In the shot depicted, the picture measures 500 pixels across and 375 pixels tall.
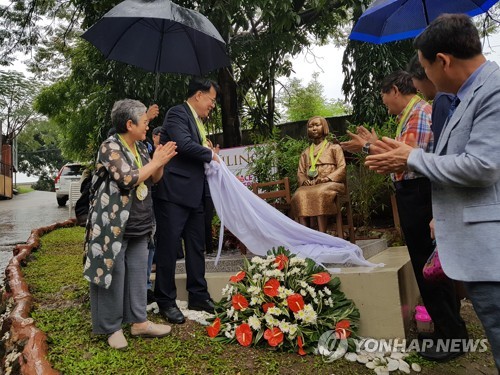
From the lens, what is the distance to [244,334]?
3258 millimetres

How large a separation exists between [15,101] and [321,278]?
105ft

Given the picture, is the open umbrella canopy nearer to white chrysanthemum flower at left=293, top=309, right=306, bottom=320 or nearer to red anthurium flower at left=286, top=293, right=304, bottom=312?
red anthurium flower at left=286, top=293, right=304, bottom=312

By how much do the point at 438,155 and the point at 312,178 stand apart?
2.77 meters

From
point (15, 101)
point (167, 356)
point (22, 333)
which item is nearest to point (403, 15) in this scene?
point (167, 356)

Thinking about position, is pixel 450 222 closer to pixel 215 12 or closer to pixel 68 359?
pixel 68 359

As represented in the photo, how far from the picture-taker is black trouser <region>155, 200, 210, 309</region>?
3.55 m

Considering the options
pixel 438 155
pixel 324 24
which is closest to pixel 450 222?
pixel 438 155

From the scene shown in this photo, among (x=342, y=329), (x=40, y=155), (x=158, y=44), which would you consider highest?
(x=40, y=155)

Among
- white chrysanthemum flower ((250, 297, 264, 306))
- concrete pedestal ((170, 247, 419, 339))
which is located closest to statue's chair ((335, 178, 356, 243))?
concrete pedestal ((170, 247, 419, 339))

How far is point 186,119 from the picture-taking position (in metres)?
3.69

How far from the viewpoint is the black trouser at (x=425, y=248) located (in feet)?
9.55

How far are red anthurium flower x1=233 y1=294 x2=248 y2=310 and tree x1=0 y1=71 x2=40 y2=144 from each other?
2679 cm

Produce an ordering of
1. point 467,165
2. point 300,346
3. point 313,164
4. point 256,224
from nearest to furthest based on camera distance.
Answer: point 467,165
point 300,346
point 256,224
point 313,164

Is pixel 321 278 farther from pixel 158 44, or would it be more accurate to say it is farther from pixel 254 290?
pixel 158 44
